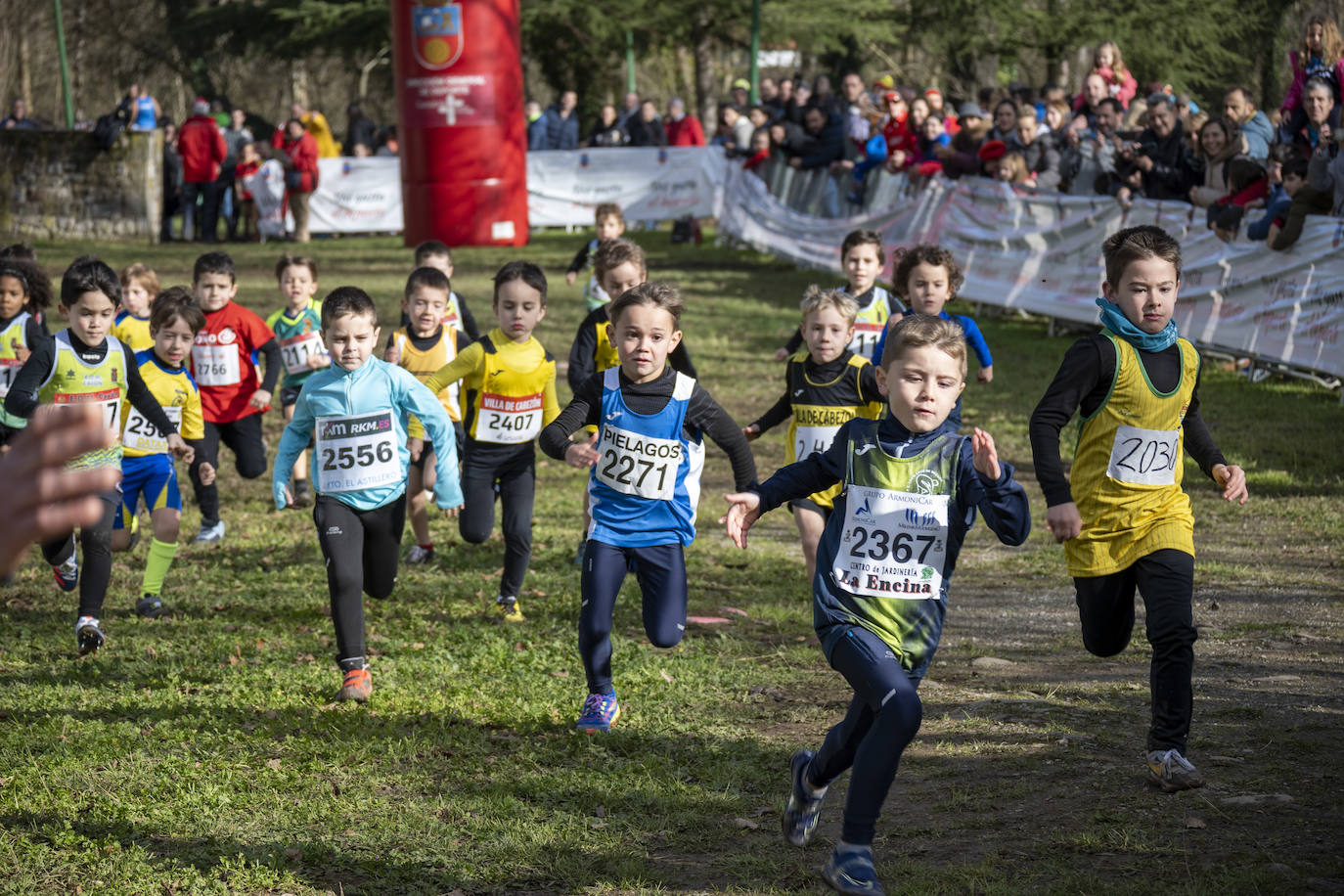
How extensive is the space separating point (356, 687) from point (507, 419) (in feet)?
5.72

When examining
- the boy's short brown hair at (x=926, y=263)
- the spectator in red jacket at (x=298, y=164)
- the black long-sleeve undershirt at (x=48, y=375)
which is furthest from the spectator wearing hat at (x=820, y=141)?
the black long-sleeve undershirt at (x=48, y=375)

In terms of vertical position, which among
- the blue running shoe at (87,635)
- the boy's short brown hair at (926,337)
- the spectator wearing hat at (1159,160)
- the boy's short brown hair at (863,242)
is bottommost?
the blue running shoe at (87,635)

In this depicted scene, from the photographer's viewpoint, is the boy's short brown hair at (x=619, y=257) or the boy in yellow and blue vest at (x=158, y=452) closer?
the boy in yellow and blue vest at (x=158, y=452)

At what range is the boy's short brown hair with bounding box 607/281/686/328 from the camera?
585 centimetres

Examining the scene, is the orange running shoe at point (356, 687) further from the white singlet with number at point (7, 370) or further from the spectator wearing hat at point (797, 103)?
the spectator wearing hat at point (797, 103)

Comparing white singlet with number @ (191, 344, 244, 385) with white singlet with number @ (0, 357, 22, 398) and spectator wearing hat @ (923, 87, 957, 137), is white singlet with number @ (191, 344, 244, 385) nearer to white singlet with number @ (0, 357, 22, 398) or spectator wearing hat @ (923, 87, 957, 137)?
white singlet with number @ (0, 357, 22, 398)

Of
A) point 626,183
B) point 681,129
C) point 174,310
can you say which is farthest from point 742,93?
point 174,310

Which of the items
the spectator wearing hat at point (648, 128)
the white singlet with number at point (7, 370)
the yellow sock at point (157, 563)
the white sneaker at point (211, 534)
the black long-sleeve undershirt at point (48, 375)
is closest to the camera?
the black long-sleeve undershirt at point (48, 375)

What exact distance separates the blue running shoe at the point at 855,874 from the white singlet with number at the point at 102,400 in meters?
4.46

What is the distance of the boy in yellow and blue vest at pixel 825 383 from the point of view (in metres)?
6.94

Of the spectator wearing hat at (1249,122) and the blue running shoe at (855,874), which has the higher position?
the spectator wearing hat at (1249,122)

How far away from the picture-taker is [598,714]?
5.93 m

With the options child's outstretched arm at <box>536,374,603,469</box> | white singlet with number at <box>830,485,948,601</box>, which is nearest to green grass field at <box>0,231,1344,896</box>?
white singlet with number at <box>830,485,948,601</box>

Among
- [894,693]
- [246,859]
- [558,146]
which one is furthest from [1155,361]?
[558,146]
